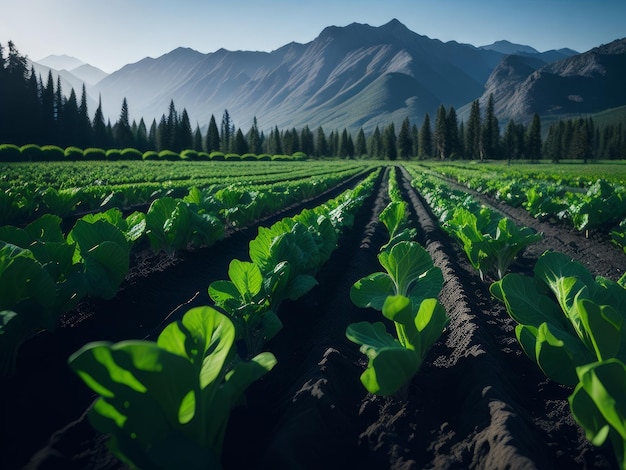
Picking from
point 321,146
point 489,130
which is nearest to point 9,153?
point 321,146

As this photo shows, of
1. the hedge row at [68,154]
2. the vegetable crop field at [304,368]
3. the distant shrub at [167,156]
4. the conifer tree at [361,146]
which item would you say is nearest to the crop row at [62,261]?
the vegetable crop field at [304,368]

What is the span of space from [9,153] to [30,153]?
1815mm

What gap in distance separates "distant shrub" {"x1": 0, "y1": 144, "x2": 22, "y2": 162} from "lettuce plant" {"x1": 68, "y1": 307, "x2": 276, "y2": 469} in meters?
44.7

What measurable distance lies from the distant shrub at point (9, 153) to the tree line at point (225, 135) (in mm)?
16572

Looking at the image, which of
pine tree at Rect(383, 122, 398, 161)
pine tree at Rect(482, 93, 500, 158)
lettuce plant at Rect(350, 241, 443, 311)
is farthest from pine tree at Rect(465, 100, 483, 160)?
lettuce plant at Rect(350, 241, 443, 311)

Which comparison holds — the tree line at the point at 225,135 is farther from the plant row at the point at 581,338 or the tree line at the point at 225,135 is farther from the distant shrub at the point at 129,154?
the plant row at the point at 581,338

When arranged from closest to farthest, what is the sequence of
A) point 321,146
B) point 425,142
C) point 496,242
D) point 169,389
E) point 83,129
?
point 169,389, point 496,242, point 83,129, point 425,142, point 321,146

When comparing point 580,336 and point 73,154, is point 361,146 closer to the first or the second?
point 73,154

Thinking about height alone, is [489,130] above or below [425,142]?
above

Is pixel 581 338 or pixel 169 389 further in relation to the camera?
pixel 581 338

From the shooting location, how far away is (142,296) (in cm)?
436

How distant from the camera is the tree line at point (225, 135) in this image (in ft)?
174

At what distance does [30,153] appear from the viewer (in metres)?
38.8

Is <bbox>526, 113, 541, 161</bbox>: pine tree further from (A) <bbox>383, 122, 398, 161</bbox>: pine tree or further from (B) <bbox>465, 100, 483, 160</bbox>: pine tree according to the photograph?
(A) <bbox>383, 122, 398, 161</bbox>: pine tree
